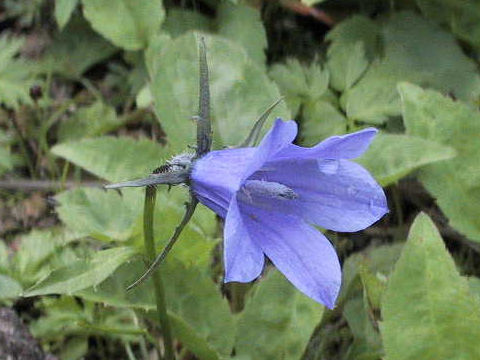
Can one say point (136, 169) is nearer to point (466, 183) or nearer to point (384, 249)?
point (384, 249)

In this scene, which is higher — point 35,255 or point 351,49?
point 351,49

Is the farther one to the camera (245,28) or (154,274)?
(245,28)

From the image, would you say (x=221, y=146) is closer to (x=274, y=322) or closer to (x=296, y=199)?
(x=274, y=322)

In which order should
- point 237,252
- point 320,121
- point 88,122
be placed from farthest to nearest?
point 88,122, point 320,121, point 237,252

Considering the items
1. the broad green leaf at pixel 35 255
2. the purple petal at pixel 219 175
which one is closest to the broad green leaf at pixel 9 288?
the broad green leaf at pixel 35 255

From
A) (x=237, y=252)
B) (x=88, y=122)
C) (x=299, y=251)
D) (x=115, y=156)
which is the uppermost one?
(x=237, y=252)

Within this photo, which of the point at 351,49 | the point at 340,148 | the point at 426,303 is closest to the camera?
the point at 340,148

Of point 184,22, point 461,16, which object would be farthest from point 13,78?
point 461,16

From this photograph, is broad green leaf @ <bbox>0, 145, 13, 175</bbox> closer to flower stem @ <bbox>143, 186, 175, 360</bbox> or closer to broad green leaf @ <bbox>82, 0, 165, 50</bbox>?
A: broad green leaf @ <bbox>82, 0, 165, 50</bbox>
